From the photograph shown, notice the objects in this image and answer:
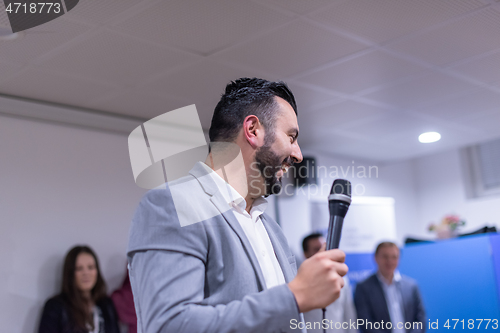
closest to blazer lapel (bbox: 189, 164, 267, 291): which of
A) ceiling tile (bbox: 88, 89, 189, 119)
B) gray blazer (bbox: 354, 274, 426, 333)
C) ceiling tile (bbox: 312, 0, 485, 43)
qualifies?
ceiling tile (bbox: 312, 0, 485, 43)

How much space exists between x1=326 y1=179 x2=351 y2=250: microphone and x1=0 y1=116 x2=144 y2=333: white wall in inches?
135

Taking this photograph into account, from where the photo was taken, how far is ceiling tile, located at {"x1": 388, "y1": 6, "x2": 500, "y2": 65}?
118 inches

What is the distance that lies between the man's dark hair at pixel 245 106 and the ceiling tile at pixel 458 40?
6.75ft

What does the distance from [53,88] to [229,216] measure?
3.06m

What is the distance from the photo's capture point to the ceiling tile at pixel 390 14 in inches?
109

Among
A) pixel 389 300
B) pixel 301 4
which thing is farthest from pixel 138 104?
pixel 389 300

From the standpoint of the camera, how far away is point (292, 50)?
10.8 ft

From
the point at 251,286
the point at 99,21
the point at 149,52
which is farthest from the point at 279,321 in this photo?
the point at 149,52

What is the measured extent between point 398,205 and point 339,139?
1.91m

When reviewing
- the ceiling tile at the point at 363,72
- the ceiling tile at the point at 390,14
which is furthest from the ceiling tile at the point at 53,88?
the ceiling tile at the point at 390,14

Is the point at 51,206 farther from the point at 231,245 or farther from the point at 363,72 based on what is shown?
the point at 231,245

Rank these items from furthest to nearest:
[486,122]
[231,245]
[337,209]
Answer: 1. [486,122]
2. [337,209]
3. [231,245]

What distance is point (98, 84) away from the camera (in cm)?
373

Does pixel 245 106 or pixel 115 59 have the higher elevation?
pixel 115 59
